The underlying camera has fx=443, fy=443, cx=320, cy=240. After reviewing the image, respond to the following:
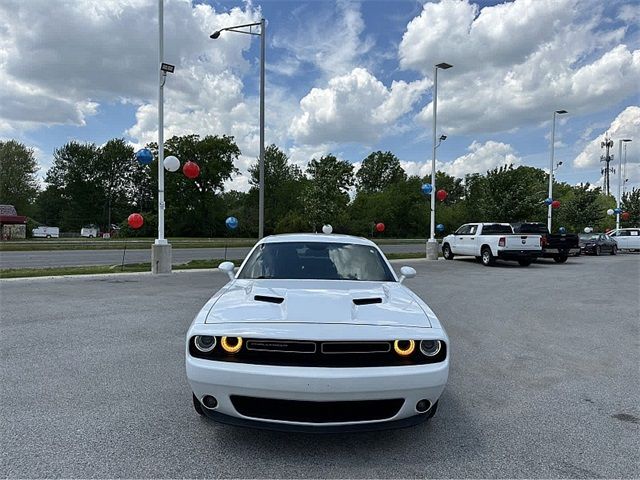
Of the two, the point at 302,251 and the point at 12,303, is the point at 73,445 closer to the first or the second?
the point at 302,251

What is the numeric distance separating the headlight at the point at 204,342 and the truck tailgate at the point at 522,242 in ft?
56.4

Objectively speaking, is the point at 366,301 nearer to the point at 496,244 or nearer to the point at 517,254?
the point at 496,244

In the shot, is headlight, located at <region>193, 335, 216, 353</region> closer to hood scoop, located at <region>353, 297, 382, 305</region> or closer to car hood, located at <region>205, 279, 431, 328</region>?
car hood, located at <region>205, 279, 431, 328</region>

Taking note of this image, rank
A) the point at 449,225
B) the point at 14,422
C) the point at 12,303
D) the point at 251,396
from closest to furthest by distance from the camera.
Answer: the point at 251,396 < the point at 14,422 < the point at 12,303 < the point at 449,225

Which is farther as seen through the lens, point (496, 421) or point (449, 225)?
point (449, 225)

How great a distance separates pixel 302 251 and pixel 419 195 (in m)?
66.9

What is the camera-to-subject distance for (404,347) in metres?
2.95

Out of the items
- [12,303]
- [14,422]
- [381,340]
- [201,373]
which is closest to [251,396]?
[201,373]

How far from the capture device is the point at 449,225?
6806cm

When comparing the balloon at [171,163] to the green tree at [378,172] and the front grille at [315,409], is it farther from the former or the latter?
the green tree at [378,172]

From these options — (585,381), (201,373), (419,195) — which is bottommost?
(585,381)

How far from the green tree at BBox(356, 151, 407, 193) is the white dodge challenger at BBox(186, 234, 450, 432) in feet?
283

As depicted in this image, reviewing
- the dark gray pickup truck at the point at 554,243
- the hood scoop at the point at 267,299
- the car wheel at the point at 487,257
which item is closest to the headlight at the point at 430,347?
the hood scoop at the point at 267,299

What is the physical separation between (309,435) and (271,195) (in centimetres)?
6400
